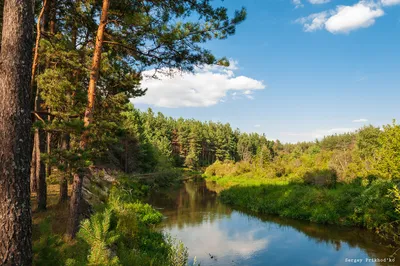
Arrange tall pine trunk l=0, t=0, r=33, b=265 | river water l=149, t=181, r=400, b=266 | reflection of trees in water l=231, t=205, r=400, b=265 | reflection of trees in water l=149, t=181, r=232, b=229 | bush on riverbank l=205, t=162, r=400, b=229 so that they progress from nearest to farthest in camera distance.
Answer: tall pine trunk l=0, t=0, r=33, b=265
river water l=149, t=181, r=400, b=266
reflection of trees in water l=231, t=205, r=400, b=265
bush on riverbank l=205, t=162, r=400, b=229
reflection of trees in water l=149, t=181, r=232, b=229

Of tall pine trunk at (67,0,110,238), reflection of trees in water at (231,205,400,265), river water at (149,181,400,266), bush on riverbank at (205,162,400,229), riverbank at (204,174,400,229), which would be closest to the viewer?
tall pine trunk at (67,0,110,238)

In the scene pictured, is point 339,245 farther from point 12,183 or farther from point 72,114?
→ point 12,183

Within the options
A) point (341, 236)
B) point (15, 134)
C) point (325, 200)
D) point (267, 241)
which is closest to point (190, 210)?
point (267, 241)

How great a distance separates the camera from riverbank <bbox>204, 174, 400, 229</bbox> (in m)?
15.4

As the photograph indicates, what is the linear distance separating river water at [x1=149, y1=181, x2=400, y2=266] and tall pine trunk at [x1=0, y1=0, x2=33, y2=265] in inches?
328

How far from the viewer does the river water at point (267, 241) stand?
11523 millimetres

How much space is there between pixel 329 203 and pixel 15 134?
64.8 ft

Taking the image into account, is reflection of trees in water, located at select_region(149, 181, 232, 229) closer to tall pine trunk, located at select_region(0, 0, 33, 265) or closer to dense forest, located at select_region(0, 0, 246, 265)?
dense forest, located at select_region(0, 0, 246, 265)

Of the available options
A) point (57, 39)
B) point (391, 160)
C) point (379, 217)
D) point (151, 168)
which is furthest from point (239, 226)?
point (151, 168)

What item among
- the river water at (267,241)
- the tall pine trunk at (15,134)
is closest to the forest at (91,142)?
the tall pine trunk at (15,134)

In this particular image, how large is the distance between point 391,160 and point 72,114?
60.9 feet

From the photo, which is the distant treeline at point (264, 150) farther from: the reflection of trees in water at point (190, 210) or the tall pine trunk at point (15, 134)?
the tall pine trunk at point (15, 134)

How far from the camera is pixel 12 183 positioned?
3857mm

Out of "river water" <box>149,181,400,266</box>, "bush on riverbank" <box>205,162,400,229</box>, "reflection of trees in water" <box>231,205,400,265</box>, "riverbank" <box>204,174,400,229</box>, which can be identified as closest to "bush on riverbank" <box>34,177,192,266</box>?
"river water" <box>149,181,400,266</box>
